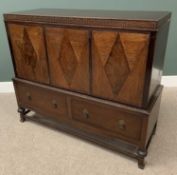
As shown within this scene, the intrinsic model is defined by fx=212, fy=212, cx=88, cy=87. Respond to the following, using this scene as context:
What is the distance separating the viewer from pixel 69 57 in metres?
1.50

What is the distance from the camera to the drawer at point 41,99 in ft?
5.67

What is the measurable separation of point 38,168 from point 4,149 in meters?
0.37

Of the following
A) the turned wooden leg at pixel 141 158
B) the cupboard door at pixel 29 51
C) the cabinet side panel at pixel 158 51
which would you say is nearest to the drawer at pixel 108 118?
the turned wooden leg at pixel 141 158

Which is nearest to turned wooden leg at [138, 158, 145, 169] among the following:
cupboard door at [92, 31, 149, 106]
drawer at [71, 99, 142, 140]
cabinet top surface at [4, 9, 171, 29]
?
drawer at [71, 99, 142, 140]

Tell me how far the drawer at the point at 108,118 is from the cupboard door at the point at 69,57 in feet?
0.45

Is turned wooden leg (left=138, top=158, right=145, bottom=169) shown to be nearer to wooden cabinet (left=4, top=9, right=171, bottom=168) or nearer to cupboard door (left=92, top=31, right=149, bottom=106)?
wooden cabinet (left=4, top=9, right=171, bottom=168)

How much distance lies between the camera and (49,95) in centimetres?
176

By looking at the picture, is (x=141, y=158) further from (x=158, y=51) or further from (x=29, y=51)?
(x=29, y=51)

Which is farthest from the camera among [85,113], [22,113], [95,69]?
[22,113]

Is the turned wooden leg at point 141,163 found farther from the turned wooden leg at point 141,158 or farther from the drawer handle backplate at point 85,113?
the drawer handle backplate at point 85,113

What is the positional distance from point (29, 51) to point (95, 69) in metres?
0.59

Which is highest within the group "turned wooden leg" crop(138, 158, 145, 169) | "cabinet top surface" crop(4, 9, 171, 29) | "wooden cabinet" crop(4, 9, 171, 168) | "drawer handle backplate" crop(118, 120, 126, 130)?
"cabinet top surface" crop(4, 9, 171, 29)

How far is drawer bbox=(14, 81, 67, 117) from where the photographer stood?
1.73 m

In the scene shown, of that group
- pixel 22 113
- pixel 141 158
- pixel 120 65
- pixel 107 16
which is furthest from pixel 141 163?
pixel 22 113
